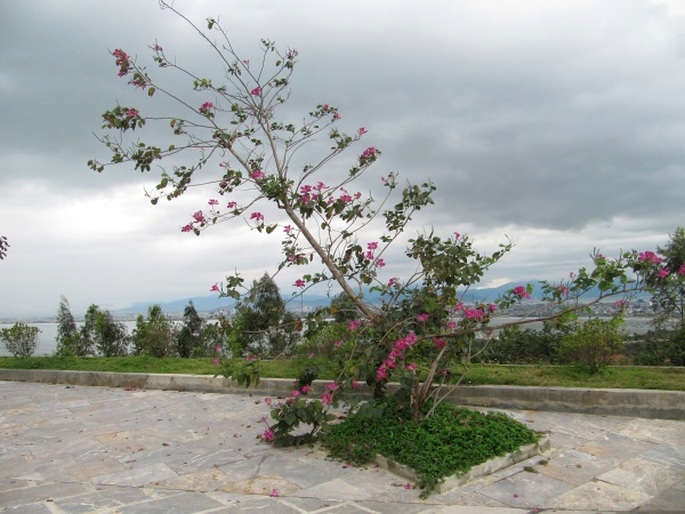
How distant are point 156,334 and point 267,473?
8.05 m

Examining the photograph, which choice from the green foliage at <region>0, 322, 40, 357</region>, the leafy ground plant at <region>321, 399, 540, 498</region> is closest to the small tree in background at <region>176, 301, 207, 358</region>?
the green foliage at <region>0, 322, 40, 357</region>

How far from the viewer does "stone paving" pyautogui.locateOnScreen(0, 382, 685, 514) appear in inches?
140

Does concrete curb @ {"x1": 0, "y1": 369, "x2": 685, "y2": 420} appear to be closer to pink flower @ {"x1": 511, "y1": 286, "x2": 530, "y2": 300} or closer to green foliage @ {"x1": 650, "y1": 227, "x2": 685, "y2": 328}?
pink flower @ {"x1": 511, "y1": 286, "x2": 530, "y2": 300}

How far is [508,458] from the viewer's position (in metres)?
4.18

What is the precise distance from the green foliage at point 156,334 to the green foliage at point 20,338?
7.31 ft

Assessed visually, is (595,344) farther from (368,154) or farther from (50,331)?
(50,331)

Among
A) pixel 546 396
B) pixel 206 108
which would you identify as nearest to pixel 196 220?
pixel 206 108

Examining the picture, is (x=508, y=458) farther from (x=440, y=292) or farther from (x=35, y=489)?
(x=35, y=489)

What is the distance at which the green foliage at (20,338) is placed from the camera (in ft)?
38.9

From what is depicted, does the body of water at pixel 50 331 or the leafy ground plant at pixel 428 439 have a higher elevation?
the body of water at pixel 50 331

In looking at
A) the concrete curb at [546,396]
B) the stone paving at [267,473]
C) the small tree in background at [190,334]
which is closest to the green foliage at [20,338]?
the small tree in background at [190,334]

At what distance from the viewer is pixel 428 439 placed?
4293mm

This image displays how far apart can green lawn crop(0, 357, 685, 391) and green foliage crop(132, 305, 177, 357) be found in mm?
1831

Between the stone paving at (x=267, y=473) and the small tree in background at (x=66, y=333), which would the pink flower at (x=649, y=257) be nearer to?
the stone paving at (x=267, y=473)
